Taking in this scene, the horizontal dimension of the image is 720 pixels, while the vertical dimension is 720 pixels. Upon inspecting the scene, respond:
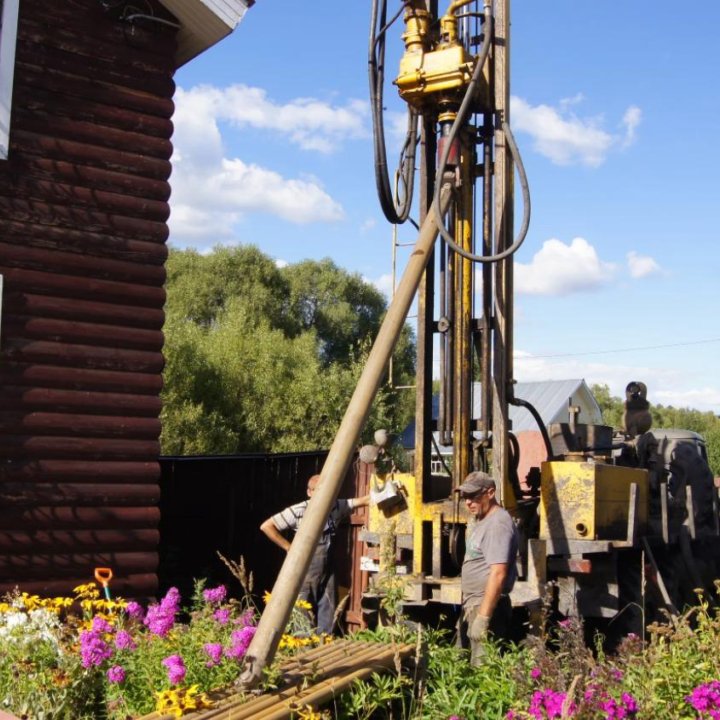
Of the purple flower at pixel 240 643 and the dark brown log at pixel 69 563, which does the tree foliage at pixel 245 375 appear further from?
the purple flower at pixel 240 643

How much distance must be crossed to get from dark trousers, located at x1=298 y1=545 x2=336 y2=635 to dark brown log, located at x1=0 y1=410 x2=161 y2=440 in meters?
1.86

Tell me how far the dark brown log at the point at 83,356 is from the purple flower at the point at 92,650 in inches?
153

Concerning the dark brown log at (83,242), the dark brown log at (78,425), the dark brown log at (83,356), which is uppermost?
the dark brown log at (83,242)

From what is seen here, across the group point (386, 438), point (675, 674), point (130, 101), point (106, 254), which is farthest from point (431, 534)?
point (130, 101)

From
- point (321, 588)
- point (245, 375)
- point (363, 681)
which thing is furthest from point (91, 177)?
point (245, 375)

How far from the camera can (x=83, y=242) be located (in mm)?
8188

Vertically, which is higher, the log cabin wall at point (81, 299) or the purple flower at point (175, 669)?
the log cabin wall at point (81, 299)

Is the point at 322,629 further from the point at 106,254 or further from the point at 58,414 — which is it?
the point at 106,254

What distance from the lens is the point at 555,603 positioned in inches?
282

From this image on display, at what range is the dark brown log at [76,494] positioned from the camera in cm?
770

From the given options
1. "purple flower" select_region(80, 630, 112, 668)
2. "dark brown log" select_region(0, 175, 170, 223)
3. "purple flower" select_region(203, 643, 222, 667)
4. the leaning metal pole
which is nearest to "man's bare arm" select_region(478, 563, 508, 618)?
the leaning metal pole

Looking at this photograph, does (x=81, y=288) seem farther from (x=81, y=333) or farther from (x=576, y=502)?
(x=576, y=502)

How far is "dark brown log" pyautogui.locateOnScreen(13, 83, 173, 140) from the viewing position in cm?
805

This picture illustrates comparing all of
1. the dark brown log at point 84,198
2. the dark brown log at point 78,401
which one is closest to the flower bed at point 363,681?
the dark brown log at point 78,401
